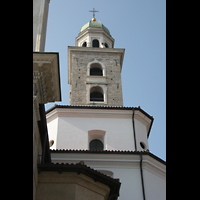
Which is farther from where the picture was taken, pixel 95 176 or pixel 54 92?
pixel 95 176

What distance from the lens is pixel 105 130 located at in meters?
18.2

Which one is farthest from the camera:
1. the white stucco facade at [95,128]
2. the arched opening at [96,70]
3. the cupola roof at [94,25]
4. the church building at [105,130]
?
the cupola roof at [94,25]

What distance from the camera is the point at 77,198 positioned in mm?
9805

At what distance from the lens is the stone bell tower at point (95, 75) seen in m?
21.5

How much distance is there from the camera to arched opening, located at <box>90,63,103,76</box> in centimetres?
2379

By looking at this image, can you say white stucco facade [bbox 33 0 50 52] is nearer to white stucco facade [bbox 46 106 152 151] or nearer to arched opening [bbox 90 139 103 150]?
white stucco facade [bbox 46 106 152 151]

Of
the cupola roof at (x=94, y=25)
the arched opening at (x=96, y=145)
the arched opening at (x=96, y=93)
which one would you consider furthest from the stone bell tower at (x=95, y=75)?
the arched opening at (x=96, y=145)

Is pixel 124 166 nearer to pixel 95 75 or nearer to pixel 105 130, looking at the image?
pixel 105 130

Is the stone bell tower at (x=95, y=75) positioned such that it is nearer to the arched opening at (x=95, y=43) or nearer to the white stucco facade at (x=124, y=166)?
the arched opening at (x=95, y=43)

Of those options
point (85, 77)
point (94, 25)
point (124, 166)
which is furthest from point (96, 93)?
point (94, 25)
